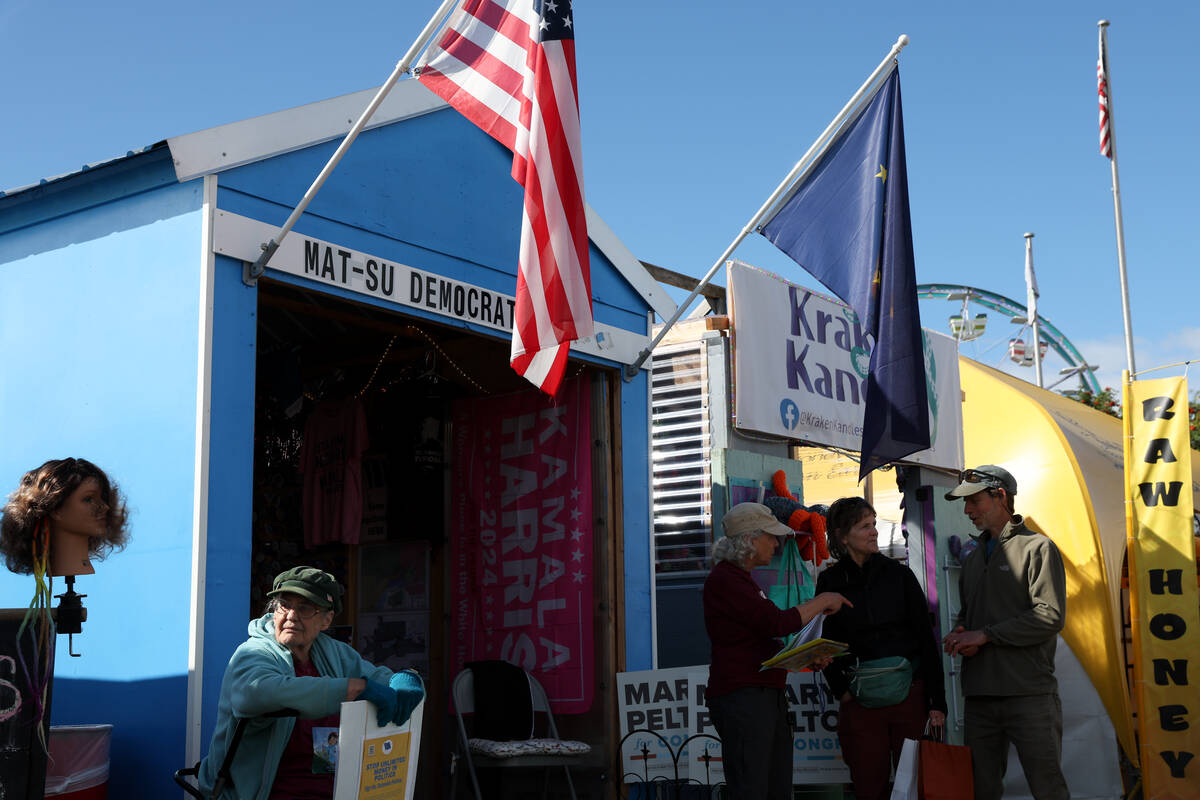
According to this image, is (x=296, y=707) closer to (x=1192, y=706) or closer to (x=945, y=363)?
(x=1192, y=706)

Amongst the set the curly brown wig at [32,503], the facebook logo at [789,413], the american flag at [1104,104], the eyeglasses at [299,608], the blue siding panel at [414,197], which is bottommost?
the eyeglasses at [299,608]

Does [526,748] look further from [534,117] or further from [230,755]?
[534,117]

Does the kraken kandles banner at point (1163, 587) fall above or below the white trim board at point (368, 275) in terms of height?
below

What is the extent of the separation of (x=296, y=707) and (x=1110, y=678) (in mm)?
8144

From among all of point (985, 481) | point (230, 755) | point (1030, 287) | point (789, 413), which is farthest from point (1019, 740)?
point (1030, 287)

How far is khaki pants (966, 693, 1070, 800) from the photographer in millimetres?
5250

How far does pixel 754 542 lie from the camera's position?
5.20m

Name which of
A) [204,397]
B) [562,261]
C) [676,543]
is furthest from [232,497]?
[676,543]

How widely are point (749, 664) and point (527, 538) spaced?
8.46 feet

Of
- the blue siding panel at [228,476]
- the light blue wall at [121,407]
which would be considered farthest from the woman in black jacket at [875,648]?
the light blue wall at [121,407]

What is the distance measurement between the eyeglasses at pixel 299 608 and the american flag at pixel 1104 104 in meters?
7.57

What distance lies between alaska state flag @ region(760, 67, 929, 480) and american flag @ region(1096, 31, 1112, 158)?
3.63m

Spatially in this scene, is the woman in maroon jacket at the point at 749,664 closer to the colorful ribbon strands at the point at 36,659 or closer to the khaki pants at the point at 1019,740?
the khaki pants at the point at 1019,740

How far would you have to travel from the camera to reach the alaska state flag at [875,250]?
6.23m
